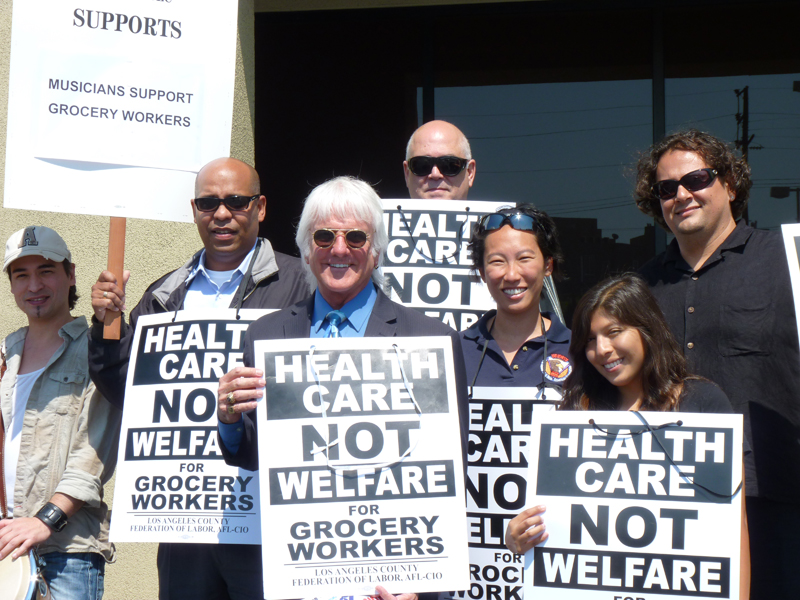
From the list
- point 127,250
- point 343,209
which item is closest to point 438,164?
point 343,209

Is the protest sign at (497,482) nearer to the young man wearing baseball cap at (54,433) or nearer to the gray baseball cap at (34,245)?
the young man wearing baseball cap at (54,433)

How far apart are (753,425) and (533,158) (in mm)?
3241

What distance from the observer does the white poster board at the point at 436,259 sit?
326 centimetres

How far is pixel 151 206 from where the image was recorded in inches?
118

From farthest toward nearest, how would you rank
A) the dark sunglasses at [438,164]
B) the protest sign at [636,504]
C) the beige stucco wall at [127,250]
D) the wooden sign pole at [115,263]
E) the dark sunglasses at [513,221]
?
the beige stucco wall at [127,250] → the dark sunglasses at [438,164] → the wooden sign pole at [115,263] → the dark sunglasses at [513,221] → the protest sign at [636,504]

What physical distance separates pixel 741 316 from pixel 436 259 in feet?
3.99

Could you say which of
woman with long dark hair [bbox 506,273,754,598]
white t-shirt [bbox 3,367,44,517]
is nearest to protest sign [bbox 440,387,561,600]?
woman with long dark hair [bbox 506,273,754,598]

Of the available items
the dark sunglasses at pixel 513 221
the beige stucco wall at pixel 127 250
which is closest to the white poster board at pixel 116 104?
the dark sunglasses at pixel 513 221

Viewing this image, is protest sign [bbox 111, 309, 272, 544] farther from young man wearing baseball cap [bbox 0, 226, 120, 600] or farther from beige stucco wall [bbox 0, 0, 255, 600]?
beige stucco wall [bbox 0, 0, 255, 600]

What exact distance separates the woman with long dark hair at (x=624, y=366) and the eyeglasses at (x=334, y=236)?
0.71 m

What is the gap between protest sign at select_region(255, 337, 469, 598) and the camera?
2.16m

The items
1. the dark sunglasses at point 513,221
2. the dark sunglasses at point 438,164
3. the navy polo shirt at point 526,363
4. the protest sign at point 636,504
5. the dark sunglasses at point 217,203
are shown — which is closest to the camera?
the protest sign at point 636,504

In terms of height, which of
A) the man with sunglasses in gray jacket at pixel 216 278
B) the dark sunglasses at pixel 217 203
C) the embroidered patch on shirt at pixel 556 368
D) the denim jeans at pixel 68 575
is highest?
the dark sunglasses at pixel 217 203

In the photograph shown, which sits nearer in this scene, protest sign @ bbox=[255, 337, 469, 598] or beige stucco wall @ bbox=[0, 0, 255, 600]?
protest sign @ bbox=[255, 337, 469, 598]
